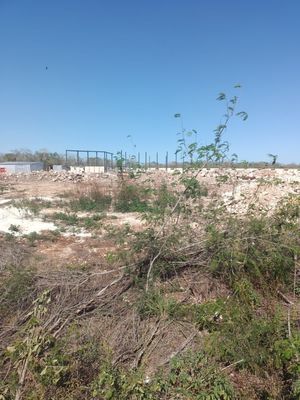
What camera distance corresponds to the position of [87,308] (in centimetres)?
327

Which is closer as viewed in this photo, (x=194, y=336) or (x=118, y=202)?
(x=194, y=336)

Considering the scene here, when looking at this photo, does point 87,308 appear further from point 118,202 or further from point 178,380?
point 118,202

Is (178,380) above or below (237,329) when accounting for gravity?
below

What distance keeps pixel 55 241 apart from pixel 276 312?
4.72m

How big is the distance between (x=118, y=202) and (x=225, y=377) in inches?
316

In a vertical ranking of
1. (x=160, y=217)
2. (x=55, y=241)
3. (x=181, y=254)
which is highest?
(x=160, y=217)

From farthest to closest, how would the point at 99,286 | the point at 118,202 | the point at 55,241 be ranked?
the point at 118,202
the point at 55,241
the point at 99,286

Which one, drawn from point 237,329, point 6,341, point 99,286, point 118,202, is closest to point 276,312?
point 237,329

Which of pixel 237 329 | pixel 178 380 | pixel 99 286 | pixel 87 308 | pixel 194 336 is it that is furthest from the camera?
pixel 99 286

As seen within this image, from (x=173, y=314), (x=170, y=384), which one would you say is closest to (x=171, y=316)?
(x=173, y=314)

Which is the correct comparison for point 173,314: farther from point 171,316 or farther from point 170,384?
point 170,384

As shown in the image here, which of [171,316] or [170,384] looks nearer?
[170,384]

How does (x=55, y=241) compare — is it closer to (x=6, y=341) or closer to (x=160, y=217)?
(x=160, y=217)

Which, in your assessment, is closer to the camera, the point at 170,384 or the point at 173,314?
the point at 170,384
